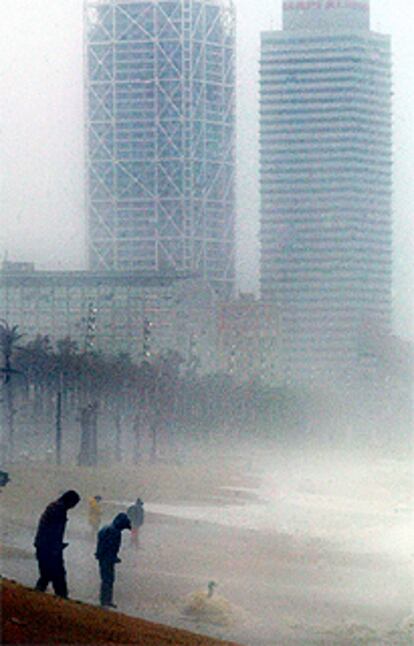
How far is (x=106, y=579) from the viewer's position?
32.6 metres

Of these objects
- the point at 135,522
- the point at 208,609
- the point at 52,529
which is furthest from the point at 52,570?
the point at 135,522

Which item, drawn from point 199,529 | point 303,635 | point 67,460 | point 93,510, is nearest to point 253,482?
point 67,460

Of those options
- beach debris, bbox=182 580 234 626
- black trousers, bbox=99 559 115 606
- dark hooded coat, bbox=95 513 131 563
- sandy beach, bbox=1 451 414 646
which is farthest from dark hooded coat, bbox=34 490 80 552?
beach debris, bbox=182 580 234 626

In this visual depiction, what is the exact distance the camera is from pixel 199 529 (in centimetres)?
6256

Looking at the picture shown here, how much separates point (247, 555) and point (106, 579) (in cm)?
2012

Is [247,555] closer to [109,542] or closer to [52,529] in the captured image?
[109,542]

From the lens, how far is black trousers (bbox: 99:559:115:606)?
32.3 metres

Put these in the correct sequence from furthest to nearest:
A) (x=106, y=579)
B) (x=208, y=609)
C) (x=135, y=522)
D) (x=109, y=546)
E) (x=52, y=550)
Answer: (x=135, y=522)
(x=208, y=609)
(x=106, y=579)
(x=109, y=546)
(x=52, y=550)

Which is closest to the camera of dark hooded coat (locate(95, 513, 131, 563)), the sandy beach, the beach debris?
dark hooded coat (locate(95, 513, 131, 563))

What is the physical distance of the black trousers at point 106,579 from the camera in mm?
32312

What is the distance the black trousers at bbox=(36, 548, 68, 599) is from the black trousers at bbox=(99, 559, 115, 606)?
108 inches

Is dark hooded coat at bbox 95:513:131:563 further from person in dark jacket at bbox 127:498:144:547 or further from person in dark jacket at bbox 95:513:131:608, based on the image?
person in dark jacket at bbox 127:498:144:547

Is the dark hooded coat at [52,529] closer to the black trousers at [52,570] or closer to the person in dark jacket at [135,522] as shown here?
the black trousers at [52,570]

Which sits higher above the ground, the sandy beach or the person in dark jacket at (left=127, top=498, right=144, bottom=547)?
the person in dark jacket at (left=127, top=498, right=144, bottom=547)
